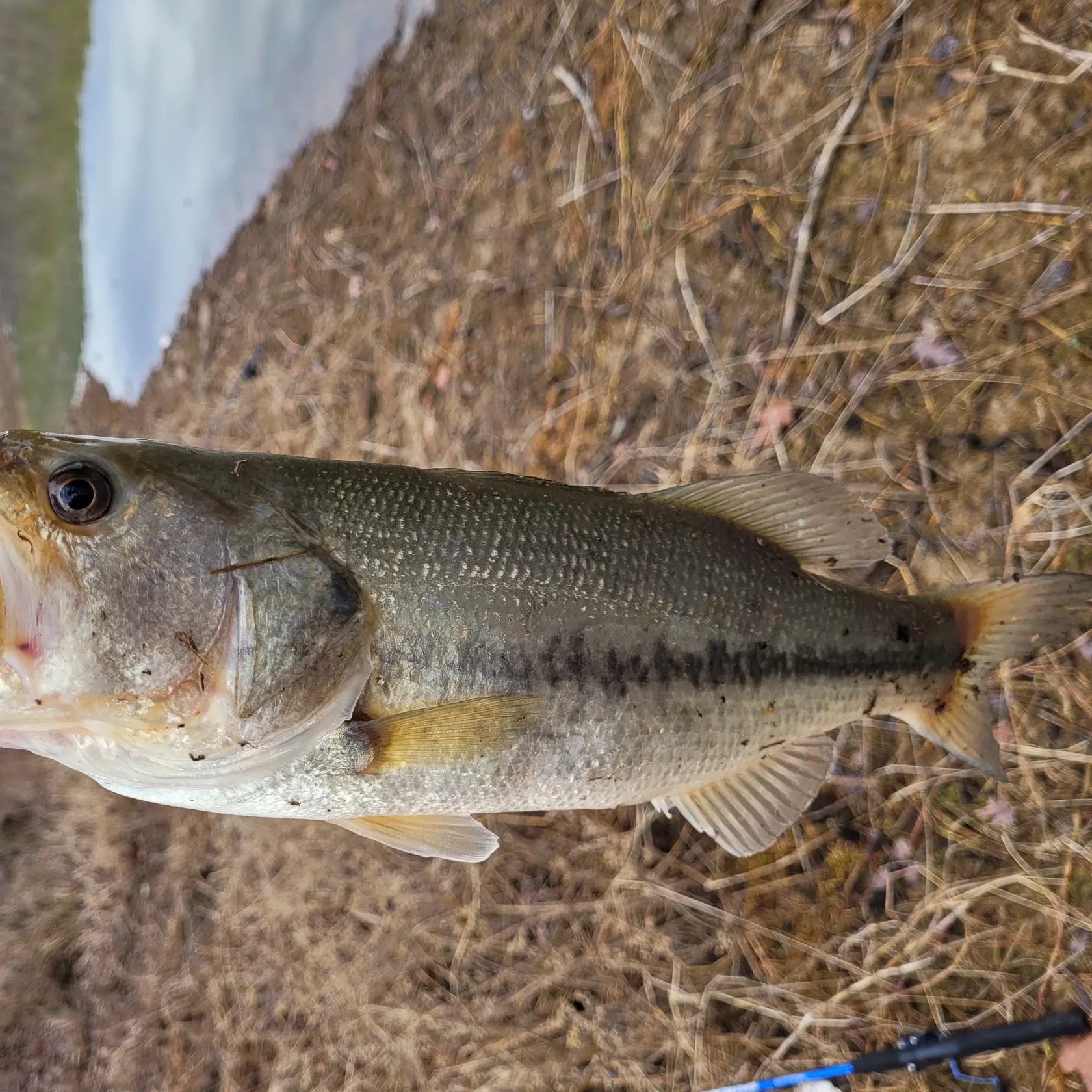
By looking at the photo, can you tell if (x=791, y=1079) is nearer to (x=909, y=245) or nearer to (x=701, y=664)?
(x=701, y=664)

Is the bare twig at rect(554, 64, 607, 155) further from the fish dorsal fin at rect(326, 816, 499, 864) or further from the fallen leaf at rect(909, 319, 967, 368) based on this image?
the fish dorsal fin at rect(326, 816, 499, 864)

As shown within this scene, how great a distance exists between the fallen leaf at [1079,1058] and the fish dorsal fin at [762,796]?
4.75 ft

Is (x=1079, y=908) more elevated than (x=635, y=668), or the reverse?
(x=635, y=668)

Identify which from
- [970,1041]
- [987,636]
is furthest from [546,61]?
[970,1041]

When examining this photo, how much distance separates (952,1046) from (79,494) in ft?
9.54

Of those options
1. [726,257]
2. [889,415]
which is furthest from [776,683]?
[726,257]

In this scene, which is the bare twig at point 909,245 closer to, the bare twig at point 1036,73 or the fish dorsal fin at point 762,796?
the bare twig at point 1036,73

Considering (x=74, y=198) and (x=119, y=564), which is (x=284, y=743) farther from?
(x=74, y=198)

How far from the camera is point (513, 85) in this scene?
14.4ft

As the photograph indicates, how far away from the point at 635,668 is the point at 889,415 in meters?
1.83

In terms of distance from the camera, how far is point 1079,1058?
2.39 meters

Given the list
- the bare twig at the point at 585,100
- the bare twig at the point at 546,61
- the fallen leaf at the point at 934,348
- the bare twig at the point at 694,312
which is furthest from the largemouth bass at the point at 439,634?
the bare twig at the point at 546,61

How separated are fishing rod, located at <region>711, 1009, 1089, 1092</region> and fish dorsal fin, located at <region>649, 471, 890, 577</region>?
1.71 m

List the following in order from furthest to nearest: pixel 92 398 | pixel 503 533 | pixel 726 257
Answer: pixel 92 398
pixel 726 257
pixel 503 533
